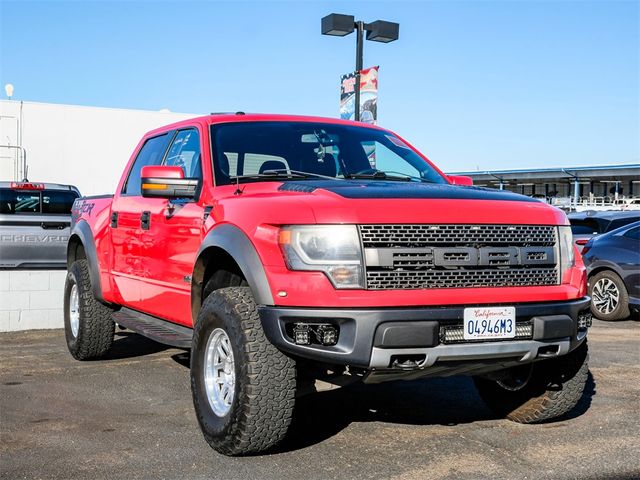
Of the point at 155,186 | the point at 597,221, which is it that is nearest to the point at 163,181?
the point at 155,186

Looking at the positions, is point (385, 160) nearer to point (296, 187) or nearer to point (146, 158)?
point (296, 187)

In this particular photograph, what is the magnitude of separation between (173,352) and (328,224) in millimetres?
4265

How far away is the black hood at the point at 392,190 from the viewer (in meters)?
4.40

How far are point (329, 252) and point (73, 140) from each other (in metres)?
25.1

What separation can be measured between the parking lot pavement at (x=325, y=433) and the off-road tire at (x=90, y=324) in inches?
8.9

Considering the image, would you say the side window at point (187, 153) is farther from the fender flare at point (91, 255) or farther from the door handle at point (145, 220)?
the fender flare at point (91, 255)

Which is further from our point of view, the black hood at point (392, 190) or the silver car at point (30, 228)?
the silver car at point (30, 228)

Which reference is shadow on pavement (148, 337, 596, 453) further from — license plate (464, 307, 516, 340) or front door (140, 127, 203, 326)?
license plate (464, 307, 516, 340)

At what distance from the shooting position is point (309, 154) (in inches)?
222

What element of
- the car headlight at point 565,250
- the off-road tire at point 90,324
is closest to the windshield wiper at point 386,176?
the car headlight at point 565,250

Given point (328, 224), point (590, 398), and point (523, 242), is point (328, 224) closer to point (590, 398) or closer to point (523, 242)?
point (523, 242)

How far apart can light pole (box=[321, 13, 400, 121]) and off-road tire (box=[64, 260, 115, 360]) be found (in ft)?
28.7

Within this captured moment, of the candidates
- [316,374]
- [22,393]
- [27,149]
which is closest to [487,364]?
[316,374]

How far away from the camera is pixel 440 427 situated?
5.19 meters
